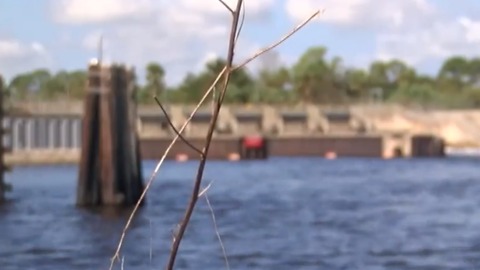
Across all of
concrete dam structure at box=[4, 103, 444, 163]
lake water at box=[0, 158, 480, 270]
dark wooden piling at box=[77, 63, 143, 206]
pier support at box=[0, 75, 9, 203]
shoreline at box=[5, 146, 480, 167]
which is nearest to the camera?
lake water at box=[0, 158, 480, 270]

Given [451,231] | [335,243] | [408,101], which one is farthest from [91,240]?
[408,101]

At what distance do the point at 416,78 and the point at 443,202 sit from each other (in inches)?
5643

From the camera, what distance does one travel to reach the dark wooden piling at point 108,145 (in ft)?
128

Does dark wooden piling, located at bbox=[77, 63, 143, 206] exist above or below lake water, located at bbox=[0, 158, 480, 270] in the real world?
above

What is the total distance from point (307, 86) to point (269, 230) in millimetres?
138174

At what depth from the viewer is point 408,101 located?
165 metres

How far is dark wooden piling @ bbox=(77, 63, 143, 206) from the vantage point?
128ft

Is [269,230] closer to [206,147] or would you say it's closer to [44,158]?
[206,147]

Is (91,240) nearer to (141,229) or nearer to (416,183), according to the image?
(141,229)

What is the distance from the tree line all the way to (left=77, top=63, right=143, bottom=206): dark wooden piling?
109489 millimetres

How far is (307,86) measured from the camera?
173 m

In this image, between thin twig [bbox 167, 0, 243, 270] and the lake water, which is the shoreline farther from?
thin twig [bbox 167, 0, 243, 270]

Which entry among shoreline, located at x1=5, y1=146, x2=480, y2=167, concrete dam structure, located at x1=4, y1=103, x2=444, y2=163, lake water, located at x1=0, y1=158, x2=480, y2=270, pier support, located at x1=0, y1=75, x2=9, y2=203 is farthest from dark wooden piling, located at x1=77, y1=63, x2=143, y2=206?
shoreline, located at x1=5, y1=146, x2=480, y2=167

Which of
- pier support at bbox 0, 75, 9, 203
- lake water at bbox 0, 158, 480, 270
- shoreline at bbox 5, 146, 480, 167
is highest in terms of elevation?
pier support at bbox 0, 75, 9, 203
